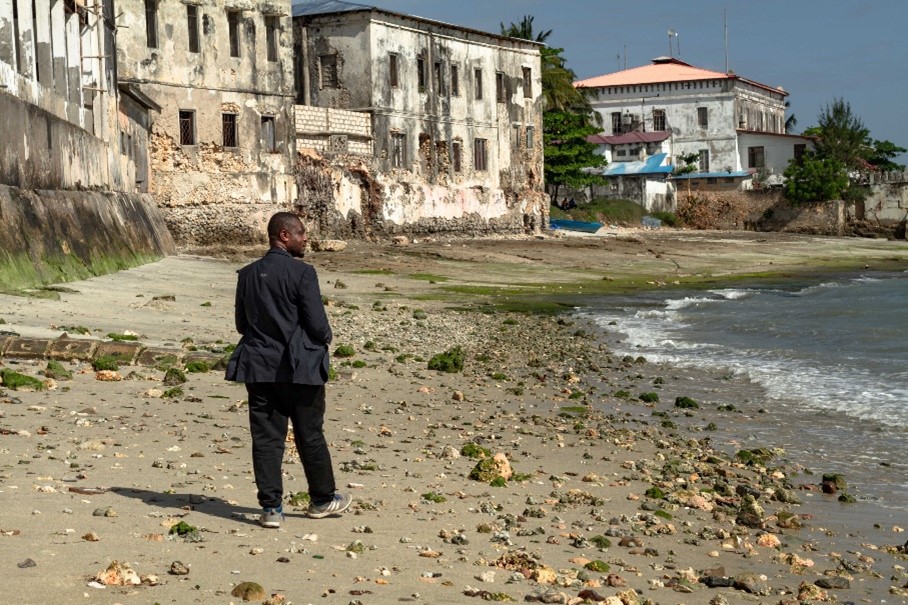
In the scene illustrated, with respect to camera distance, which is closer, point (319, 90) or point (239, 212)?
point (239, 212)

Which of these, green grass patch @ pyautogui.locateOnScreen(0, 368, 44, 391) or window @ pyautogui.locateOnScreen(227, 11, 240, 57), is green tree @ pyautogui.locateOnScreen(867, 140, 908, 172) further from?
green grass patch @ pyautogui.locateOnScreen(0, 368, 44, 391)

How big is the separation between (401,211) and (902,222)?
34.1 metres

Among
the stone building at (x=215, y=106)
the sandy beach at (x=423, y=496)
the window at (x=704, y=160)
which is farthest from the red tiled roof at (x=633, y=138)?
the sandy beach at (x=423, y=496)

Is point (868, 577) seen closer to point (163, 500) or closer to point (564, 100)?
point (163, 500)

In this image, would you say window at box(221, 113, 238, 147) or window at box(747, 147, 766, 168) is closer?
window at box(221, 113, 238, 147)

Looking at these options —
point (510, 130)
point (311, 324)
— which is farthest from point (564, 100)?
point (311, 324)

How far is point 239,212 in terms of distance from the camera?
38375 millimetres

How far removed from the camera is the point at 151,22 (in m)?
36.4

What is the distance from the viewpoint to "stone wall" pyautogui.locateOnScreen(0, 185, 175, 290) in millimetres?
17391

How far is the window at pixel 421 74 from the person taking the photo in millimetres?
46875

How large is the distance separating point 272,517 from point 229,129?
1285 inches

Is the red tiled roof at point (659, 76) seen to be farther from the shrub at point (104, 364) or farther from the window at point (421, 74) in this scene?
the shrub at point (104, 364)

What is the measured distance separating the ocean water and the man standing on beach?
4.01m

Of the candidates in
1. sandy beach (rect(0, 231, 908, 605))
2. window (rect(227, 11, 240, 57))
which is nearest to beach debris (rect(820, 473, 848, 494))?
sandy beach (rect(0, 231, 908, 605))
